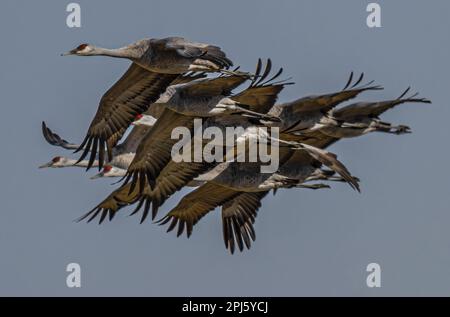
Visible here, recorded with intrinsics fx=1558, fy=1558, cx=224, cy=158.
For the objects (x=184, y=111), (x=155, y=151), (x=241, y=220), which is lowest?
(x=241, y=220)

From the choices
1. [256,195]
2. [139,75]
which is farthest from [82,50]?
[256,195]

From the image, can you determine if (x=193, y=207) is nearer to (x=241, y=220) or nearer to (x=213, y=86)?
(x=241, y=220)

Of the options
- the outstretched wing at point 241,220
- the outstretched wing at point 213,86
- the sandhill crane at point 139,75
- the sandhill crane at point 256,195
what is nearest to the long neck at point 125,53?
the sandhill crane at point 139,75

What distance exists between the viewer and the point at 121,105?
21844 millimetres

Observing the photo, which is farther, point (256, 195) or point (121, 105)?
point (256, 195)

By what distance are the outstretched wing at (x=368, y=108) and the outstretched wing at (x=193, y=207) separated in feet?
6.54

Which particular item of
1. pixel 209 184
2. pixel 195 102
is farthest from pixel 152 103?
pixel 209 184

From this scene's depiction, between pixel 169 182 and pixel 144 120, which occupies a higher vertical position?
pixel 144 120

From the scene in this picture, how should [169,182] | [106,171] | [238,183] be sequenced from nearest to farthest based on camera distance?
1. [238,183]
2. [169,182]
3. [106,171]

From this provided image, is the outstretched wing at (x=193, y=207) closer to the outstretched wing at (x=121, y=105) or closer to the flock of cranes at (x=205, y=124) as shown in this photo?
the flock of cranes at (x=205, y=124)

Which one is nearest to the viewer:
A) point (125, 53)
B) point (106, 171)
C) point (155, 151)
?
point (125, 53)

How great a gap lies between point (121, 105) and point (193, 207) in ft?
8.67

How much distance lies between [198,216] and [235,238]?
74 centimetres

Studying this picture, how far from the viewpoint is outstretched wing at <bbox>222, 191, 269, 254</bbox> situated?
24062 mm
